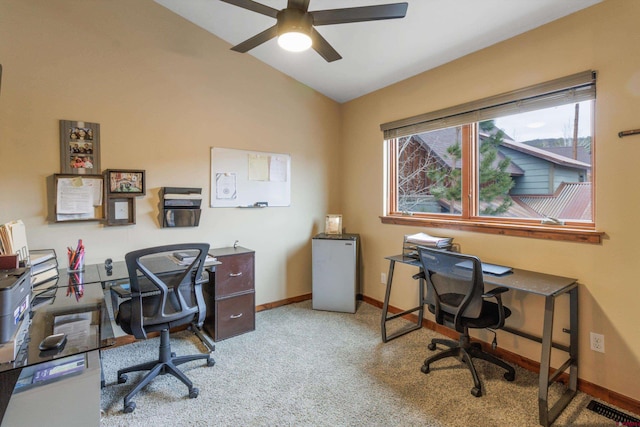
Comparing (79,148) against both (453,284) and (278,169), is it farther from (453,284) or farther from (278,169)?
(453,284)

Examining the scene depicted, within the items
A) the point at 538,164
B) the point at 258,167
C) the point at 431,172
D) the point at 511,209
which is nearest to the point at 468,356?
the point at 511,209

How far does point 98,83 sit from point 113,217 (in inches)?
42.1

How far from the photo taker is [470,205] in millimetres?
2758

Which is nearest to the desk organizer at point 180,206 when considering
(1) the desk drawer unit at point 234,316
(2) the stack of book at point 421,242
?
(1) the desk drawer unit at point 234,316

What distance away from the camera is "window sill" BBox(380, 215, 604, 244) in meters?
2.05

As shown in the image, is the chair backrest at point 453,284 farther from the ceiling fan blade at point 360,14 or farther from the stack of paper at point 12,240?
the stack of paper at point 12,240

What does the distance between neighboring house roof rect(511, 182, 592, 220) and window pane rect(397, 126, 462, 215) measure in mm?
586

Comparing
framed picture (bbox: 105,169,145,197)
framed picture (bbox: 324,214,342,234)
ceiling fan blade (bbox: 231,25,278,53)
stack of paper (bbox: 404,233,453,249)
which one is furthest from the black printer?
framed picture (bbox: 324,214,342,234)

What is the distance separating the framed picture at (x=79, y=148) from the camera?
238cm

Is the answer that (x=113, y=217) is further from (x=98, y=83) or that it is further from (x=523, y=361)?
(x=523, y=361)

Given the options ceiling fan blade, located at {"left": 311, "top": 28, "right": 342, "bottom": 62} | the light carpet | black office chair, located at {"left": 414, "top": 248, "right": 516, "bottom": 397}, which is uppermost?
ceiling fan blade, located at {"left": 311, "top": 28, "right": 342, "bottom": 62}

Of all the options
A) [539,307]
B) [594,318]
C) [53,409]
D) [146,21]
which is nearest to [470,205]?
[539,307]

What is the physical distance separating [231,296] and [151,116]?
5.66ft

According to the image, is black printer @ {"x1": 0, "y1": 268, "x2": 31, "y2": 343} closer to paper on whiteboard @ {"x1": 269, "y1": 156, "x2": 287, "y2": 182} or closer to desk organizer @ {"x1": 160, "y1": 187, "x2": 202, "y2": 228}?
desk organizer @ {"x1": 160, "y1": 187, "x2": 202, "y2": 228}
